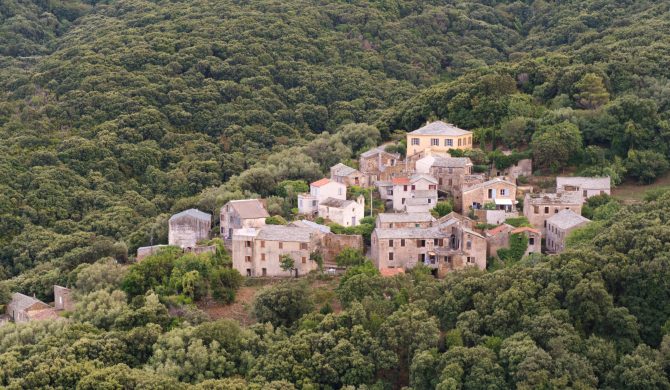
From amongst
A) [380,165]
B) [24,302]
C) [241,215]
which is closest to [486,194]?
[380,165]

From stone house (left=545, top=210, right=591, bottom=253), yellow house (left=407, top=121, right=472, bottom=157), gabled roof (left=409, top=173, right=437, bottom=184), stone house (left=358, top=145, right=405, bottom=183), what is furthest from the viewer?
yellow house (left=407, top=121, right=472, bottom=157)

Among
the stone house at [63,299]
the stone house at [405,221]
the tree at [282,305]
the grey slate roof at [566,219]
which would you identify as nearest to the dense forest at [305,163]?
the tree at [282,305]

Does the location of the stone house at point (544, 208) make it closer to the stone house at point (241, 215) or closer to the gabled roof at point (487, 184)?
the gabled roof at point (487, 184)

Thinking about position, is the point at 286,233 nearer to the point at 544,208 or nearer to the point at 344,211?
the point at 344,211

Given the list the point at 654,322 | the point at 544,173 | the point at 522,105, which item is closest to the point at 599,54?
the point at 522,105

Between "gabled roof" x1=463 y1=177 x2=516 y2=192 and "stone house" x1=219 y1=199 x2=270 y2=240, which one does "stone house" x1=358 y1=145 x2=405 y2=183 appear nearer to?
"gabled roof" x1=463 y1=177 x2=516 y2=192

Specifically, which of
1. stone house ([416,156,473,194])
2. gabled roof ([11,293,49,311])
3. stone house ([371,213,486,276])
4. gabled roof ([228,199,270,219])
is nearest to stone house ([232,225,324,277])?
gabled roof ([228,199,270,219])
